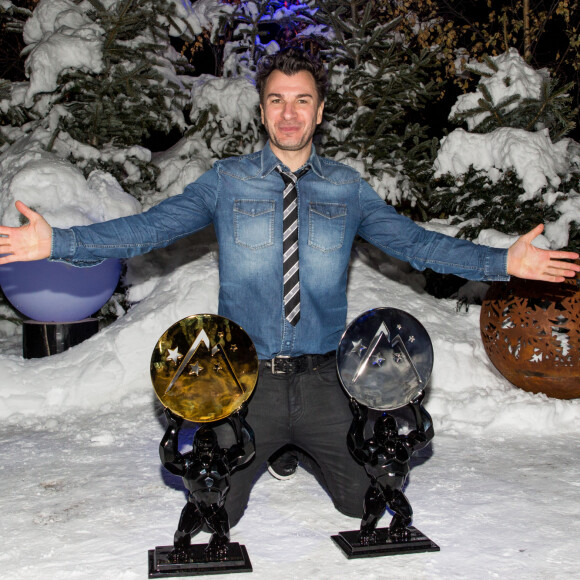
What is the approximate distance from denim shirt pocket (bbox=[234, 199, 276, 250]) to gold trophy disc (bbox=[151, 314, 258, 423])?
17.7 inches

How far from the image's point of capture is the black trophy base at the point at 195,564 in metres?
2.30

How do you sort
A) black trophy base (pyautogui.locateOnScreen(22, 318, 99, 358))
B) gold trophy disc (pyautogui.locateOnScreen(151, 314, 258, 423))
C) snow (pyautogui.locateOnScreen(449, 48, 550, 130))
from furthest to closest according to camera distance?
black trophy base (pyautogui.locateOnScreen(22, 318, 99, 358))
snow (pyautogui.locateOnScreen(449, 48, 550, 130))
gold trophy disc (pyautogui.locateOnScreen(151, 314, 258, 423))

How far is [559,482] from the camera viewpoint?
3.18 meters

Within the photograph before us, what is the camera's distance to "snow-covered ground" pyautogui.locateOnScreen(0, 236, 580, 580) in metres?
2.43

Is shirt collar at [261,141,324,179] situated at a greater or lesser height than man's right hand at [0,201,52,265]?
greater

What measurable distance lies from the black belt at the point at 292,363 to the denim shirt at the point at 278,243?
3 centimetres

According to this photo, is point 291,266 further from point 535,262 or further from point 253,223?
point 535,262

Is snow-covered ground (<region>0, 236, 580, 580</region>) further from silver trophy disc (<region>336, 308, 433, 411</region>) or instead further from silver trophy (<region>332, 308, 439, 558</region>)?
silver trophy disc (<region>336, 308, 433, 411</region>)

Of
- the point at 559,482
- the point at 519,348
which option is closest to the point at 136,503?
the point at 559,482

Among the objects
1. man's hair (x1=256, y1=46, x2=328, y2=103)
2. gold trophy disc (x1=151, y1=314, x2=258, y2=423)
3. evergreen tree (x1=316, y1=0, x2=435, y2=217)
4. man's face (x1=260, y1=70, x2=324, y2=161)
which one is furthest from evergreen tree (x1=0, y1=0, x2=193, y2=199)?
gold trophy disc (x1=151, y1=314, x2=258, y2=423)

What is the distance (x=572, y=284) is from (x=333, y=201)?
81.6 inches

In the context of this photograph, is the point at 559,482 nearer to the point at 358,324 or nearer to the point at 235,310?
the point at 358,324

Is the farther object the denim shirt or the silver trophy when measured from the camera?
the denim shirt

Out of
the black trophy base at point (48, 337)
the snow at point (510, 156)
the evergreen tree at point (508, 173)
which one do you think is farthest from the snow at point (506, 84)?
the black trophy base at point (48, 337)
